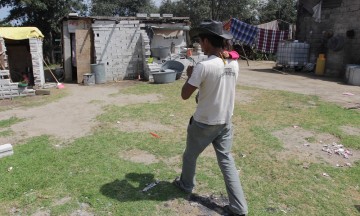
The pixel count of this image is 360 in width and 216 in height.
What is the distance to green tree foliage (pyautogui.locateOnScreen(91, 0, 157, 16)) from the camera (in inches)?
1259

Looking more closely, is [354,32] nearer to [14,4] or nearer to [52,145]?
[52,145]

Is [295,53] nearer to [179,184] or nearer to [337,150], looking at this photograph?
[337,150]

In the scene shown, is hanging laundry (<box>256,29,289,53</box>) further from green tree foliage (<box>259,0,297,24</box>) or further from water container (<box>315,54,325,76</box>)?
green tree foliage (<box>259,0,297,24</box>)

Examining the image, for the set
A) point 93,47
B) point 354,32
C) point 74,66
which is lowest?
point 74,66

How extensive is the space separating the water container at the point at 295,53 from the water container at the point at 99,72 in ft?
28.8

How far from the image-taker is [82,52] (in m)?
12.1

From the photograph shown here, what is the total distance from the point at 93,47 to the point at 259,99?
6.96 m

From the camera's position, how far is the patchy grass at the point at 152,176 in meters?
3.36

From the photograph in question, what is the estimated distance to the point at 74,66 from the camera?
1268 cm

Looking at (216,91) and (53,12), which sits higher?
(53,12)

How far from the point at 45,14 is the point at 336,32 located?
52.7ft

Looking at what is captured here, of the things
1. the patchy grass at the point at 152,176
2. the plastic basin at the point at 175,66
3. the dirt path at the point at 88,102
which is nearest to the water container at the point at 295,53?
the dirt path at the point at 88,102

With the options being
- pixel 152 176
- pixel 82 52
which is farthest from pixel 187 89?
pixel 82 52

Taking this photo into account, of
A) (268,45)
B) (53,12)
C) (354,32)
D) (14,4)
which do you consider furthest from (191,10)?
(354,32)
